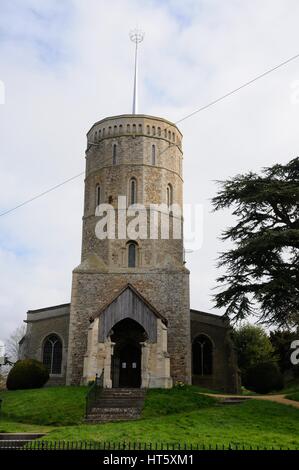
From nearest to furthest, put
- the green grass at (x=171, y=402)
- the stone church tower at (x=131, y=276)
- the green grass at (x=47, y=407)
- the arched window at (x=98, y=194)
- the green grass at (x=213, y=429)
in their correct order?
the green grass at (x=213, y=429), the green grass at (x=47, y=407), the green grass at (x=171, y=402), the stone church tower at (x=131, y=276), the arched window at (x=98, y=194)

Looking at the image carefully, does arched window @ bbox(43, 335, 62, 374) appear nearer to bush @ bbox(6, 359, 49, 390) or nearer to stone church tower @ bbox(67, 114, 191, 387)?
bush @ bbox(6, 359, 49, 390)

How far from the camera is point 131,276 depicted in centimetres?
2900

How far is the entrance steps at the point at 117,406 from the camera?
1844 centimetres

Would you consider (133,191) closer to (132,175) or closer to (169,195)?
(132,175)

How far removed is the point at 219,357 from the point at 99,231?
11297 millimetres

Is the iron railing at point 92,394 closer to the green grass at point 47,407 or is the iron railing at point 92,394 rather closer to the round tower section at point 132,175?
the green grass at point 47,407

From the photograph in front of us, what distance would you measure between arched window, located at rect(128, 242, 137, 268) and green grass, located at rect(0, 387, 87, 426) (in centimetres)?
866

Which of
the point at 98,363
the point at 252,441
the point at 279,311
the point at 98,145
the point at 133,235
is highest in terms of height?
the point at 98,145

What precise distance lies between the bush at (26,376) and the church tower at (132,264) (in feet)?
5.54

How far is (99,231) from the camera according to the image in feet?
101

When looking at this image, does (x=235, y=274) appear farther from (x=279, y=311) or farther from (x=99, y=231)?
(x=99, y=231)

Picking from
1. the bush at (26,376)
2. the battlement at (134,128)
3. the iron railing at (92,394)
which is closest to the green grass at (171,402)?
the iron railing at (92,394)

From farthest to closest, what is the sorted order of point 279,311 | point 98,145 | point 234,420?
1. point 98,145
2. point 279,311
3. point 234,420
